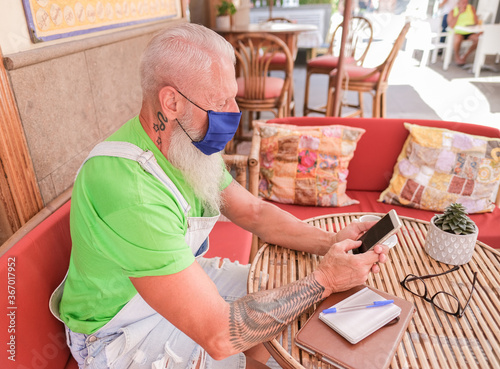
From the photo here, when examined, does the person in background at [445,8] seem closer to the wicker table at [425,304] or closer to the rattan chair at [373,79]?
the rattan chair at [373,79]

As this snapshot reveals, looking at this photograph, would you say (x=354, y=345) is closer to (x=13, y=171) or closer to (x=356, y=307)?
(x=356, y=307)

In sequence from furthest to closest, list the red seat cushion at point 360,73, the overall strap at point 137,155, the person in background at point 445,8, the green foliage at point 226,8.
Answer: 1. the person in background at point 445,8
2. the green foliage at point 226,8
3. the red seat cushion at point 360,73
4. the overall strap at point 137,155

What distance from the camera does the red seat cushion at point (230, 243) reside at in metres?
1.68

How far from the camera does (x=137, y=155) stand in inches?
38.3

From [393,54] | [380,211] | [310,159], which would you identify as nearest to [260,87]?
[393,54]

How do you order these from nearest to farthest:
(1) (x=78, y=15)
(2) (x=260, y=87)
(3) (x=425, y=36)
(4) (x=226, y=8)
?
(1) (x=78, y=15) < (2) (x=260, y=87) < (4) (x=226, y=8) < (3) (x=425, y=36)

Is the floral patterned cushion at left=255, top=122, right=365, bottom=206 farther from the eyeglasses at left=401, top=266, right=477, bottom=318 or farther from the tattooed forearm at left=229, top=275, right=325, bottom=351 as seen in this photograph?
the tattooed forearm at left=229, top=275, right=325, bottom=351

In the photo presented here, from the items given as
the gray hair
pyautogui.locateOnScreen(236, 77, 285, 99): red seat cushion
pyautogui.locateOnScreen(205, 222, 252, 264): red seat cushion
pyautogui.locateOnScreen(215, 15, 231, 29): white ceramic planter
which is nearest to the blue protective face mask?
the gray hair

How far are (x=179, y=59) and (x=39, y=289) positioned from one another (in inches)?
29.8

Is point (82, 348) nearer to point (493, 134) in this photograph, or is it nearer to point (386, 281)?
point (386, 281)

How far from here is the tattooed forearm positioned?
95cm

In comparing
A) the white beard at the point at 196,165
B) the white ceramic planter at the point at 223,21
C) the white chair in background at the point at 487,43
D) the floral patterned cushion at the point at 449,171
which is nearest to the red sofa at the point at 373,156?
the floral patterned cushion at the point at 449,171

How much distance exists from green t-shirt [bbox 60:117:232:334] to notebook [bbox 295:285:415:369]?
354mm

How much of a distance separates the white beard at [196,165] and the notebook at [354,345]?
1.55 feet
